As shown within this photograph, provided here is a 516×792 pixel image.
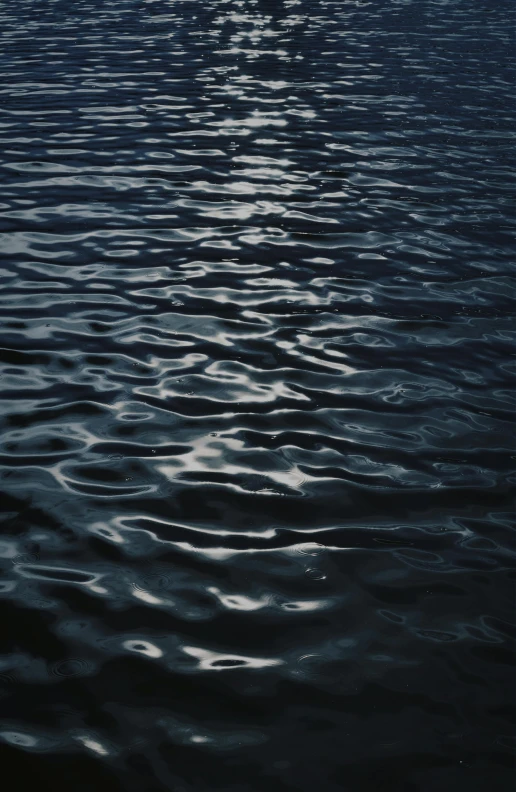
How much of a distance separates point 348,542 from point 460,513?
1084mm

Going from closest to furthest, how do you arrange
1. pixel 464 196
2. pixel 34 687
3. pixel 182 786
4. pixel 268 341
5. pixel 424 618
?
1. pixel 182 786
2. pixel 34 687
3. pixel 424 618
4. pixel 268 341
5. pixel 464 196

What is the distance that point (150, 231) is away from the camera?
1291cm

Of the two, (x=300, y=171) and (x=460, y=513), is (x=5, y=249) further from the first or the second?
(x=460, y=513)

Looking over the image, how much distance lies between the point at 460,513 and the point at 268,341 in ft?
11.9

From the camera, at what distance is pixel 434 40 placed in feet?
98.3

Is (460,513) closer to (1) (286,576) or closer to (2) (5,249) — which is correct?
(1) (286,576)

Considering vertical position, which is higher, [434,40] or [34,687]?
[434,40]

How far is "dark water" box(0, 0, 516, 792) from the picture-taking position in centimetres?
479

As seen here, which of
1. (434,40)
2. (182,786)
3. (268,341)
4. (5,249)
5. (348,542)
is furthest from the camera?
(434,40)

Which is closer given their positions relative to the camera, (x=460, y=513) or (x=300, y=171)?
(x=460, y=513)

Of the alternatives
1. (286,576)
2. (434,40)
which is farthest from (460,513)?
(434,40)

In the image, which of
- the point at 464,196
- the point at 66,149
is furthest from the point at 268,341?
the point at 66,149

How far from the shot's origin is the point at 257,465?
23.7ft

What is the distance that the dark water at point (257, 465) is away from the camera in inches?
189
